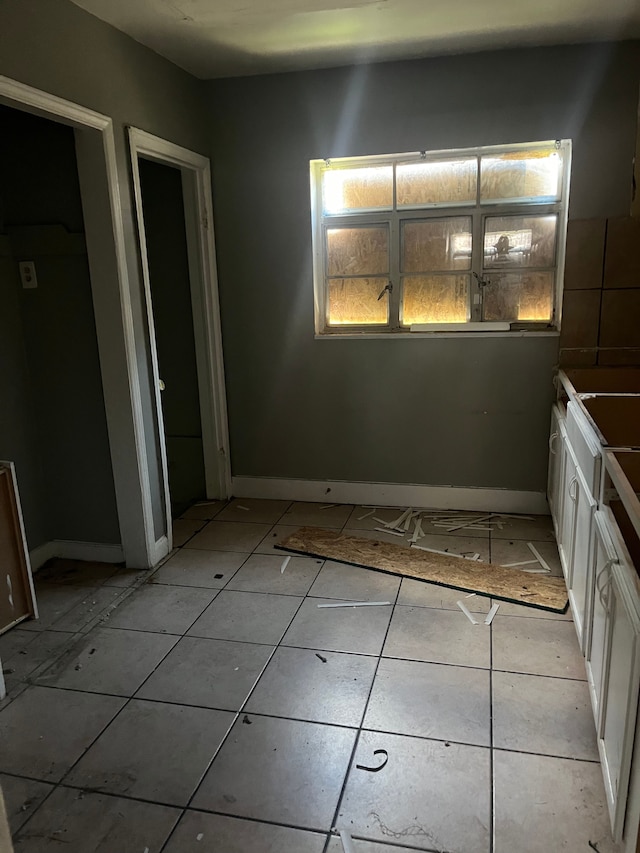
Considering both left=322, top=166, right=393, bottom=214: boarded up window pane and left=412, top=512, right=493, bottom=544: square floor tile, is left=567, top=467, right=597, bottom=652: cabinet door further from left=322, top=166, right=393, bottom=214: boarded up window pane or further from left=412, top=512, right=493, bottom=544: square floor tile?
left=322, top=166, right=393, bottom=214: boarded up window pane

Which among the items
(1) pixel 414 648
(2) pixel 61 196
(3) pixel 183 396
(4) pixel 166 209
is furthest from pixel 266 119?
(1) pixel 414 648

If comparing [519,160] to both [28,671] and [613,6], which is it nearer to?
[613,6]

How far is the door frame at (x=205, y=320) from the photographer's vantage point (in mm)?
3665

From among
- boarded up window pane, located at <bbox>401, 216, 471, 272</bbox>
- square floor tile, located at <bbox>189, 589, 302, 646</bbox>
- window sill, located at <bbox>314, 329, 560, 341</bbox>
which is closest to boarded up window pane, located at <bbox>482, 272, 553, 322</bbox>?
window sill, located at <bbox>314, 329, 560, 341</bbox>

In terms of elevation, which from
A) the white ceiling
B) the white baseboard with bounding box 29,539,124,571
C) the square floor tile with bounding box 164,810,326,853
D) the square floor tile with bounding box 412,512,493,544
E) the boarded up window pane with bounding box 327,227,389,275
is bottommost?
the square floor tile with bounding box 164,810,326,853

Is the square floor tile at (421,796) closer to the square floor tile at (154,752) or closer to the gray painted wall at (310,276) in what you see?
the square floor tile at (154,752)

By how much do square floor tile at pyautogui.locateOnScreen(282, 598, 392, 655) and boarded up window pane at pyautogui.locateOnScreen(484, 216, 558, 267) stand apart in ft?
7.20

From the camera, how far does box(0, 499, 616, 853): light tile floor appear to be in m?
1.77

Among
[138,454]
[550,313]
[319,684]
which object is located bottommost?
[319,684]

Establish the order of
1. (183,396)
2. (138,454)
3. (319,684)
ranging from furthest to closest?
(183,396)
(138,454)
(319,684)

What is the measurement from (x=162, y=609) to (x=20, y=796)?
1100mm

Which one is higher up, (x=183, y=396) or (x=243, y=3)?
(x=243, y=3)

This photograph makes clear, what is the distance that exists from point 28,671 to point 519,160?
12.0 feet

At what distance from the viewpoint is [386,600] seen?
297cm
